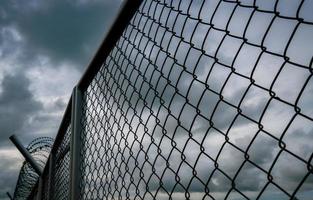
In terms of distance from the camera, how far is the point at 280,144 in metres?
1.10

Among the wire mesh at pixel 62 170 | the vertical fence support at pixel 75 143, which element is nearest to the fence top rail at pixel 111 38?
the vertical fence support at pixel 75 143

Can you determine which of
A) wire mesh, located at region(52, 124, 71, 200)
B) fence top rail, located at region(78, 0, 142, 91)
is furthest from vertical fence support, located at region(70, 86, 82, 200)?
wire mesh, located at region(52, 124, 71, 200)

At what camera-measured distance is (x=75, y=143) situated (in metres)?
3.14

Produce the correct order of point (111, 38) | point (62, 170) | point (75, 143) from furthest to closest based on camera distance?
point (62, 170) < point (75, 143) < point (111, 38)

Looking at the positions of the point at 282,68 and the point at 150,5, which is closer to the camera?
the point at 282,68

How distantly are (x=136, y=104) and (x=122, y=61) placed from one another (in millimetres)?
407

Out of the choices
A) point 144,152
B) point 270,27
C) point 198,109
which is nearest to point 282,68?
point 270,27

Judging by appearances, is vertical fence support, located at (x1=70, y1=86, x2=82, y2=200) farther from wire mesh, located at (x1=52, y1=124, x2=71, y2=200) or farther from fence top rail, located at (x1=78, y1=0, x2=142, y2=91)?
wire mesh, located at (x1=52, y1=124, x2=71, y2=200)

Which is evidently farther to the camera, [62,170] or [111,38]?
[62,170]

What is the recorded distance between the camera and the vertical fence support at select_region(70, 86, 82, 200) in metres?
2.95

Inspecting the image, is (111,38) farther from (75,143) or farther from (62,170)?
(62,170)

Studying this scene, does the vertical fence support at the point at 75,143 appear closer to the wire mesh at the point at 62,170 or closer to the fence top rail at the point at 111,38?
the fence top rail at the point at 111,38

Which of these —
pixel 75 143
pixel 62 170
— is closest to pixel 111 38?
pixel 75 143

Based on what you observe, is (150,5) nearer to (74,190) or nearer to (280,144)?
(280,144)
